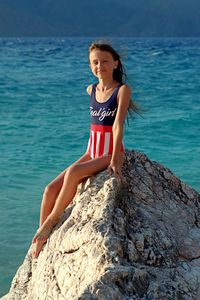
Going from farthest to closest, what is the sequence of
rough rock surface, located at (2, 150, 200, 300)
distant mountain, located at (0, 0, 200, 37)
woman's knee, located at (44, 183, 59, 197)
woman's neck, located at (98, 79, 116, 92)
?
distant mountain, located at (0, 0, 200, 37) → woman's neck, located at (98, 79, 116, 92) → woman's knee, located at (44, 183, 59, 197) → rough rock surface, located at (2, 150, 200, 300)

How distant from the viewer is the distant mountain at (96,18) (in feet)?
531

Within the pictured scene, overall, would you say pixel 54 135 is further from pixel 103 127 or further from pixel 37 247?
pixel 37 247

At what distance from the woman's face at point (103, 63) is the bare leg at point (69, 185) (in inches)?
20.3

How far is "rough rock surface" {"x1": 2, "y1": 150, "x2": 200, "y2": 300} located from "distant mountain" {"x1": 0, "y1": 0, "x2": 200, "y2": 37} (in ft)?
495

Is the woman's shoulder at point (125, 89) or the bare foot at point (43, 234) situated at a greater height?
the woman's shoulder at point (125, 89)

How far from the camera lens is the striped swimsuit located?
354 cm

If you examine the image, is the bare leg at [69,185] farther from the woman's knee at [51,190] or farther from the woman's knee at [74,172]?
the woman's knee at [51,190]

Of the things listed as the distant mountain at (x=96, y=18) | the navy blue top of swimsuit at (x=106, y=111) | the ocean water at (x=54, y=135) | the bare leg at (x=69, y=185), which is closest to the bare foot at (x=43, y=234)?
the bare leg at (x=69, y=185)

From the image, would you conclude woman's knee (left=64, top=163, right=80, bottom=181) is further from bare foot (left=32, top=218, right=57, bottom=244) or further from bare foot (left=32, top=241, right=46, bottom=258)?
bare foot (left=32, top=241, right=46, bottom=258)

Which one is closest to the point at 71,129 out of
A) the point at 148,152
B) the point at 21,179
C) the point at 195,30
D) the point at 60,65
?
the point at 148,152

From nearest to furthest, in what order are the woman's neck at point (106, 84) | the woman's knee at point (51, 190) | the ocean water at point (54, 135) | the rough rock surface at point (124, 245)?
the rough rock surface at point (124, 245)
the woman's knee at point (51, 190)
the woman's neck at point (106, 84)
the ocean water at point (54, 135)

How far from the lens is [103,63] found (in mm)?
3617

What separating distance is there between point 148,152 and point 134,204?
24.3 ft

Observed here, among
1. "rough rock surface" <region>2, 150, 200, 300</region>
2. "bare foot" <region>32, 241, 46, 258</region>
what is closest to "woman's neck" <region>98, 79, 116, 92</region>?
"rough rock surface" <region>2, 150, 200, 300</region>
